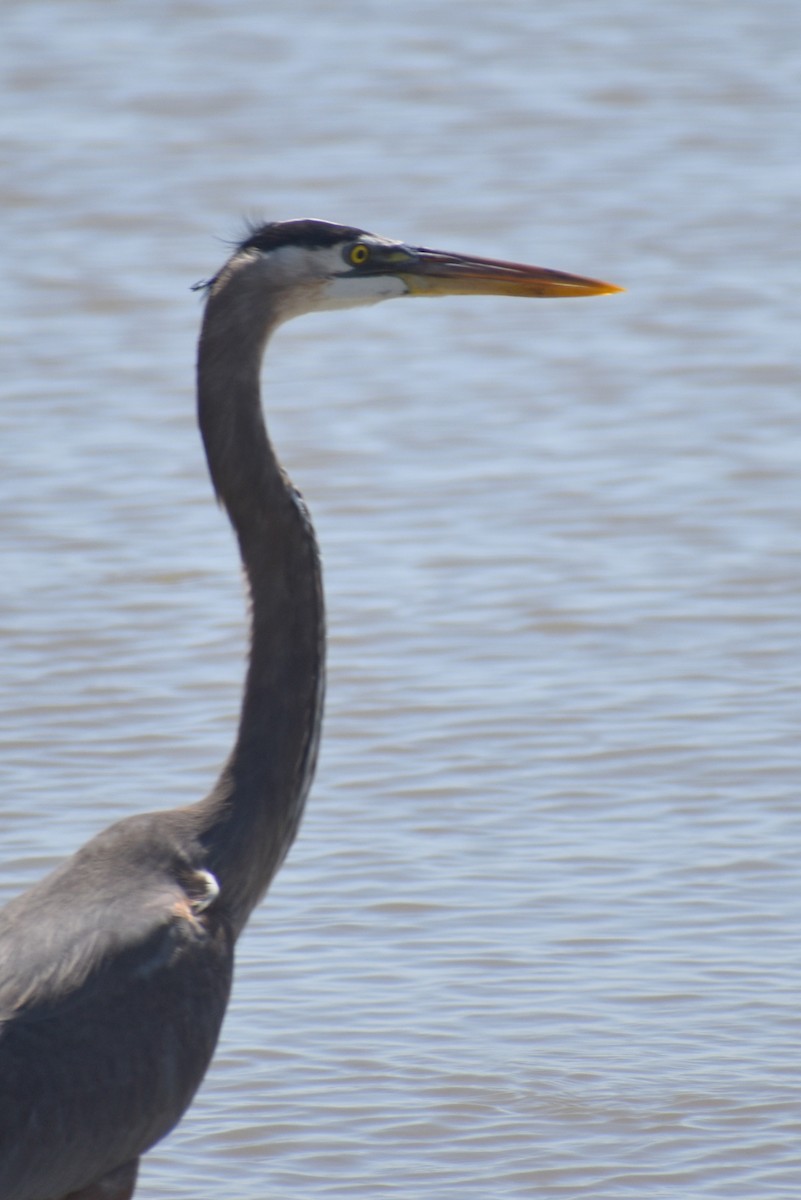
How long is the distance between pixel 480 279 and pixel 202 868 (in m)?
1.35

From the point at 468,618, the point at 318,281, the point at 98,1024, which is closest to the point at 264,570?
the point at 318,281

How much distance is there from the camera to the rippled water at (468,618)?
5.07 meters

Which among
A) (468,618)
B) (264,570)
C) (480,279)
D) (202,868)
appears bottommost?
(468,618)

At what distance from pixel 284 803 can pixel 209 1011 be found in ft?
1.57

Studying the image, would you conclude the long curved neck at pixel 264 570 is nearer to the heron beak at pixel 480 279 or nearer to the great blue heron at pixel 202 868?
the great blue heron at pixel 202 868

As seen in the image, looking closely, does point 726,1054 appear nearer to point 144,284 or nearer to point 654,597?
point 654,597

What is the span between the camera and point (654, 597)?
767 centimetres

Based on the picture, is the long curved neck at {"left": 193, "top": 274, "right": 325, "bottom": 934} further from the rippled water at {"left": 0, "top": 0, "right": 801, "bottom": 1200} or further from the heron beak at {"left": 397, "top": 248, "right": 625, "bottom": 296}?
the rippled water at {"left": 0, "top": 0, "right": 801, "bottom": 1200}

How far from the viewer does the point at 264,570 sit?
447 centimetres

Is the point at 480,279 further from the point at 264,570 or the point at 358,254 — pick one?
the point at 264,570

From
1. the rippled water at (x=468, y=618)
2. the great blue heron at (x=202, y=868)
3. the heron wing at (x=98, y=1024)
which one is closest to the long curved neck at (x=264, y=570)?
the great blue heron at (x=202, y=868)

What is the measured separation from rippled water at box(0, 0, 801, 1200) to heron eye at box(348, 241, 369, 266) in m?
1.70

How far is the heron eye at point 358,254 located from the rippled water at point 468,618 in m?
1.70

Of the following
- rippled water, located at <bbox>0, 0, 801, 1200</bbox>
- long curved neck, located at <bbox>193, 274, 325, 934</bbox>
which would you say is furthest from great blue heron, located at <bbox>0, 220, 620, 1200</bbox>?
rippled water, located at <bbox>0, 0, 801, 1200</bbox>
